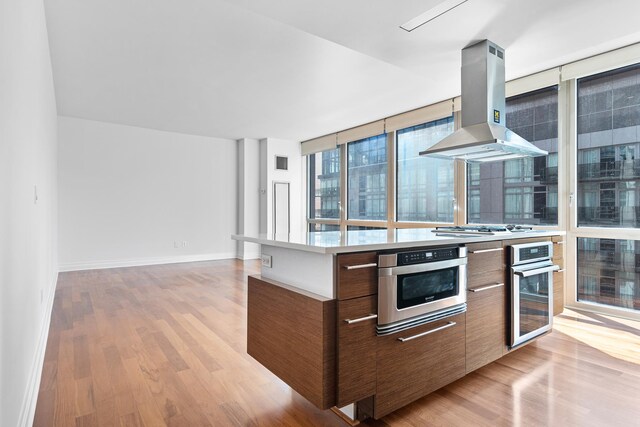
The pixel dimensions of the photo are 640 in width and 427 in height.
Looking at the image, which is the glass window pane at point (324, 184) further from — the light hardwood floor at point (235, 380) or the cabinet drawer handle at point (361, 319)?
the cabinet drawer handle at point (361, 319)

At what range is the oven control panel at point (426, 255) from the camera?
172 centimetres

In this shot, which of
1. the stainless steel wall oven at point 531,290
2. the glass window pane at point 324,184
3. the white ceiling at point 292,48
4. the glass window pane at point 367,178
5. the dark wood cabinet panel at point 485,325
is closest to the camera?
the dark wood cabinet panel at point 485,325

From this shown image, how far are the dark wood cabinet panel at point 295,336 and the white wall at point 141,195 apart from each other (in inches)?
206

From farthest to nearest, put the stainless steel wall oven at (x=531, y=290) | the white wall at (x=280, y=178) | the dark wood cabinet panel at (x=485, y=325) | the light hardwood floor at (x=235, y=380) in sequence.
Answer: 1. the white wall at (x=280, y=178)
2. the stainless steel wall oven at (x=531, y=290)
3. the dark wood cabinet panel at (x=485, y=325)
4. the light hardwood floor at (x=235, y=380)

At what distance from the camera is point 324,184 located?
24.6ft

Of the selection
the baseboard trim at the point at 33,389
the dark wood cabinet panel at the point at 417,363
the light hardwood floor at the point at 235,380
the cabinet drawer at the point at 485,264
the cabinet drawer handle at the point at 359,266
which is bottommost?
the light hardwood floor at the point at 235,380

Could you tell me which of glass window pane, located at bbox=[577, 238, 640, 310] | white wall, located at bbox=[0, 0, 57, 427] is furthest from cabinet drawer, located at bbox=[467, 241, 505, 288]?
white wall, located at bbox=[0, 0, 57, 427]

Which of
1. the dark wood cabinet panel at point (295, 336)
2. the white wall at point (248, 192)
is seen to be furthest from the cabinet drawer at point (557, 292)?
the white wall at point (248, 192)

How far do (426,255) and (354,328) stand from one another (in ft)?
1.79

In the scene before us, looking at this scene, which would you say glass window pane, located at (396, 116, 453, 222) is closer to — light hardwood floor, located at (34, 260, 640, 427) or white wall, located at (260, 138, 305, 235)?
light hardwood floor, located at (34, 260, 640, 427)

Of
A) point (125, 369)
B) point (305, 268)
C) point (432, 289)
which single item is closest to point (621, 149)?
point (432, 289)

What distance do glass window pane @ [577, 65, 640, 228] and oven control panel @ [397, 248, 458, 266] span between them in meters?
2.57

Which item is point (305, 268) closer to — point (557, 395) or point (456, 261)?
point (456, 261)

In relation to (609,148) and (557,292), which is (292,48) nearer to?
(557,292)
